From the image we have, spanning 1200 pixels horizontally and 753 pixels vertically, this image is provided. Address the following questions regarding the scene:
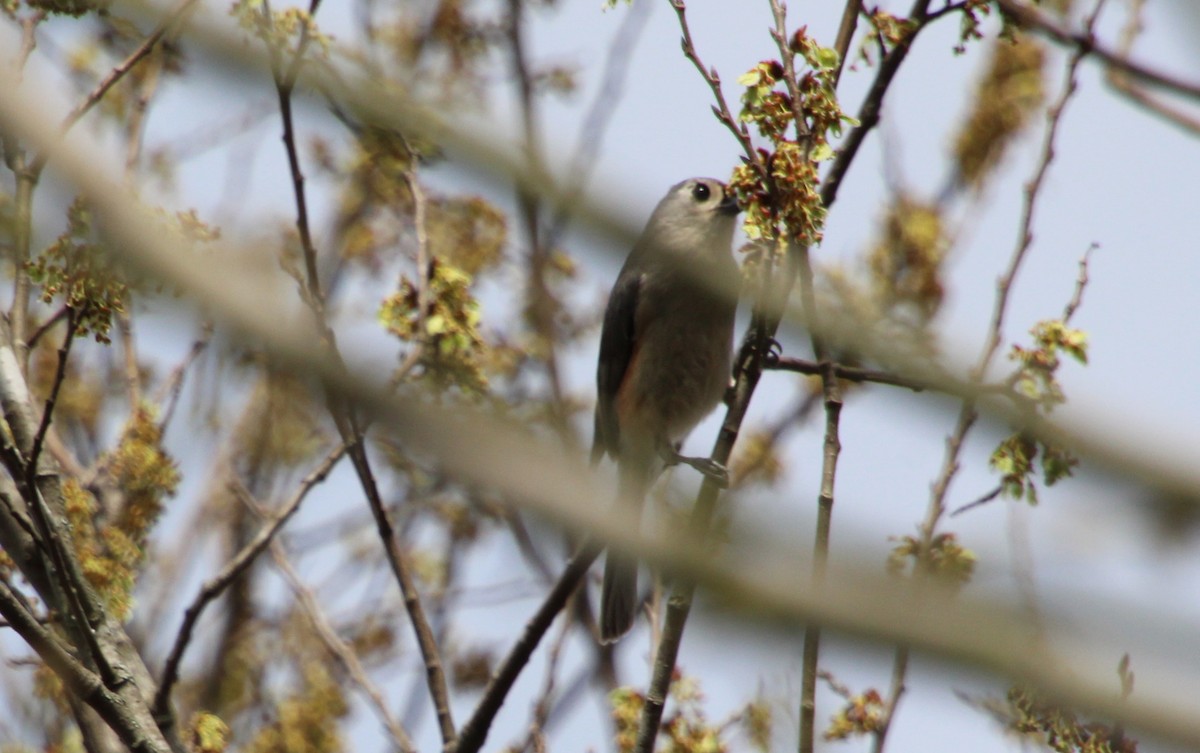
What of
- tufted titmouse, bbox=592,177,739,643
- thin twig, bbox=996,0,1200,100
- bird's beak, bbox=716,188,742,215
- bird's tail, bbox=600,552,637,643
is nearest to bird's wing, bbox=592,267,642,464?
tufted titmouse, bbox=592,177,739,643

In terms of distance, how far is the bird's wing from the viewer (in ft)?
20.6

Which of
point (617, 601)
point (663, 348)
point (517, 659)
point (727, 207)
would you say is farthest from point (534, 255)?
point (517, 659)

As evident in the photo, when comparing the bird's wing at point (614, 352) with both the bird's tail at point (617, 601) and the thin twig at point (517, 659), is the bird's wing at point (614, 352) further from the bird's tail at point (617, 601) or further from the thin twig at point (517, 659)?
the thin twig at point (517, 659)

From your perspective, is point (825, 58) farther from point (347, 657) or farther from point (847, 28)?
point (347, 657)

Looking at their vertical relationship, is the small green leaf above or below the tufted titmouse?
below

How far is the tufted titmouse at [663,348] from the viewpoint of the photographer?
235 inches

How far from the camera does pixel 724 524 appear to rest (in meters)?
1.83

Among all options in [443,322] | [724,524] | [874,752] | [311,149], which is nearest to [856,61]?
[443,322]

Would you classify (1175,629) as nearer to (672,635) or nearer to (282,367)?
(282,367)

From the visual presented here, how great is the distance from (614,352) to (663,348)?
1.01 ft

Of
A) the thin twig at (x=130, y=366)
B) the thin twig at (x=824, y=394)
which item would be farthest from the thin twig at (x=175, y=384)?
the thin twig at (x=824, y=394)

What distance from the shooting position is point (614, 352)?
6293 mm

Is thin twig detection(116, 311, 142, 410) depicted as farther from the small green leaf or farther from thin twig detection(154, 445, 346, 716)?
the small green leaf

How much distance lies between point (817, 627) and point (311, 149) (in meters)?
6.18
